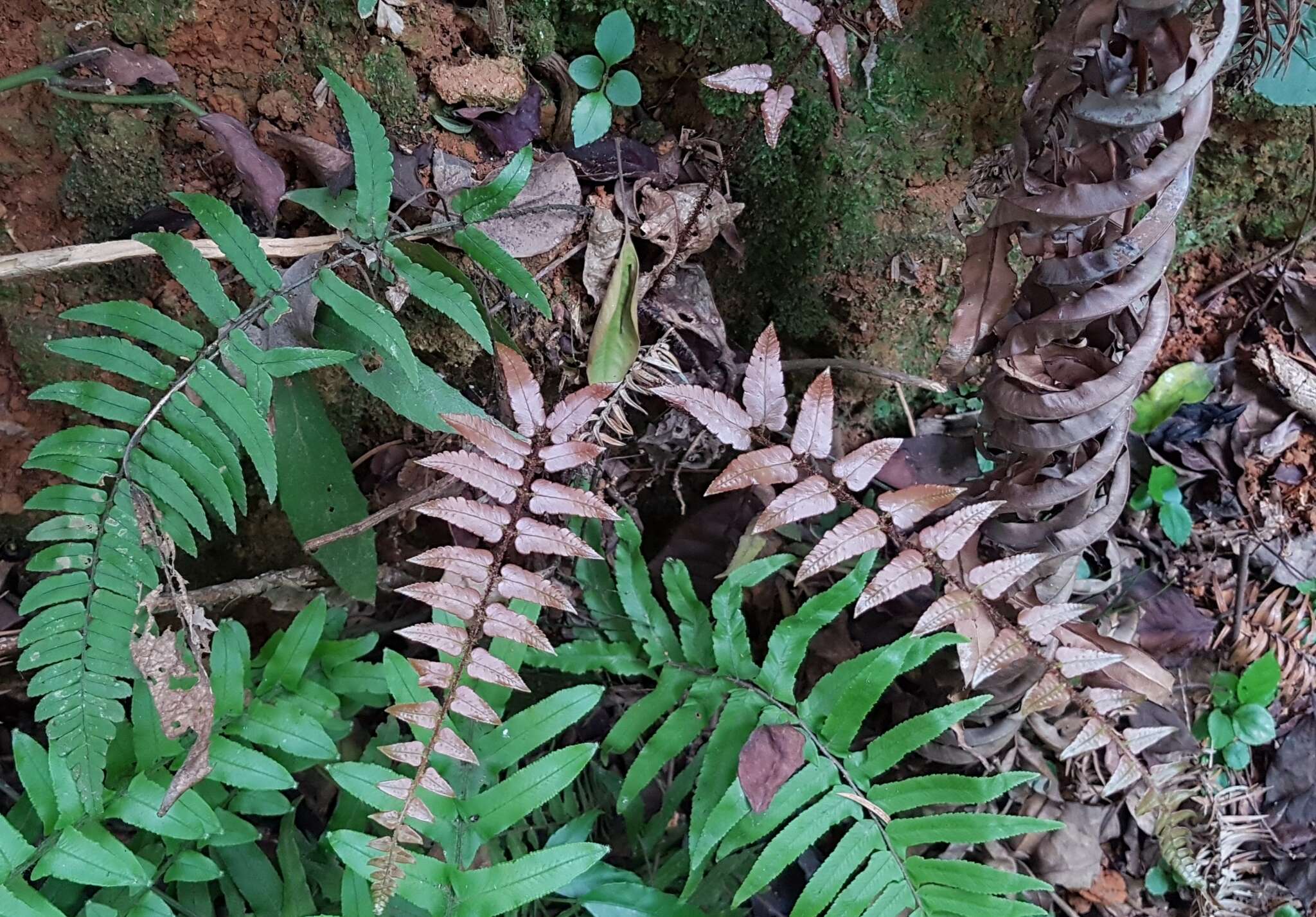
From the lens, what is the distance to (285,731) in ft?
5.82

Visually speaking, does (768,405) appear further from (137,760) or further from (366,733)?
(137,760)

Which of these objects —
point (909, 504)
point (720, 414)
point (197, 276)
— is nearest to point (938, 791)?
point (909, 504)

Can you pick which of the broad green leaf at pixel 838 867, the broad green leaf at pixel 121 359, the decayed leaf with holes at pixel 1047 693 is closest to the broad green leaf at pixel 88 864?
the broad green leaf at pixel 121 359

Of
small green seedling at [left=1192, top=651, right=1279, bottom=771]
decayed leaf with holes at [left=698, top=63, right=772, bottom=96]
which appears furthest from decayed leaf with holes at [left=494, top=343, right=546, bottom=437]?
small green seedling at [left=1192, top=651, right=1279, bottom=771]

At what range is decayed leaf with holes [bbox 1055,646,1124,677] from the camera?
5.19 ft

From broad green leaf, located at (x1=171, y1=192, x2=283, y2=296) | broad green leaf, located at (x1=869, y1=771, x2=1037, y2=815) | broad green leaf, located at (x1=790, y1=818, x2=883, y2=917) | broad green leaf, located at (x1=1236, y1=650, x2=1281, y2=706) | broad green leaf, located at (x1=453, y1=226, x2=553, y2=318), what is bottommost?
broad green leaf, located at (x1=1236, y1=650, x2=1281, y2=706)

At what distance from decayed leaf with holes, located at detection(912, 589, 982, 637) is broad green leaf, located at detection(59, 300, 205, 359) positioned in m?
1.47

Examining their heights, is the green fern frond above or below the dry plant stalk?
below

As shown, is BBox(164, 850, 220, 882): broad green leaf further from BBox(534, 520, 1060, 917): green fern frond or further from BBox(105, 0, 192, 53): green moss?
BBox(105, 0, 192, 53): green moss

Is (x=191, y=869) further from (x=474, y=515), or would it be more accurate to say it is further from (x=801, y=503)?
(x=801, y=503)

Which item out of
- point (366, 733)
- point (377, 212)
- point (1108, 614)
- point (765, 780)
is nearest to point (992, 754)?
point (1108, 614)

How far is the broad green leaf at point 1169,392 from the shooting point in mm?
2270

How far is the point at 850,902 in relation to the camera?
1623 millimetres

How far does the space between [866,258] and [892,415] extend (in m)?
0.44
